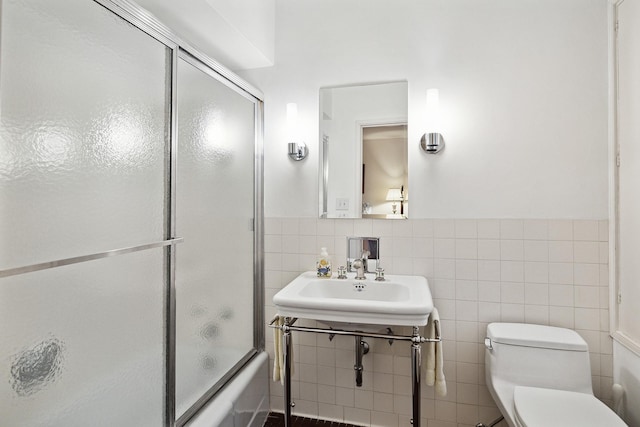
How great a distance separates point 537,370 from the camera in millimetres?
1489

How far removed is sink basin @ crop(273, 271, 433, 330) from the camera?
4.33ft

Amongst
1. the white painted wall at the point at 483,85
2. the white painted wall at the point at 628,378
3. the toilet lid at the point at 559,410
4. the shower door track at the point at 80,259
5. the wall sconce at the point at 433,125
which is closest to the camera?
the shower door track at the point at 80,259

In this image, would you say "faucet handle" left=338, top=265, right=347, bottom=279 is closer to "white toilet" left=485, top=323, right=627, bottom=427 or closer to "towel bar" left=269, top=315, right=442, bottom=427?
"towel bar" left=269, top=315, right=442, bottom=427

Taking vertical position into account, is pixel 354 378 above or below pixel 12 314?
below

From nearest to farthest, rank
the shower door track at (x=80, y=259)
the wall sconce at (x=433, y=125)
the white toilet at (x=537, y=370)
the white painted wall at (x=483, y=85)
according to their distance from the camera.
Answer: the shower door track at (x=80, y=259)
the white toilet at (x=537, y=370)
the white painted wall at (x=483, y=85)
the wall sconce at (x=433, y=125)

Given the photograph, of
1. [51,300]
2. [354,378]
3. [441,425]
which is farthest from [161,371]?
[441,425]

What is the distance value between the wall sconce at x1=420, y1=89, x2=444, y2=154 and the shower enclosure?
1018 millimetres

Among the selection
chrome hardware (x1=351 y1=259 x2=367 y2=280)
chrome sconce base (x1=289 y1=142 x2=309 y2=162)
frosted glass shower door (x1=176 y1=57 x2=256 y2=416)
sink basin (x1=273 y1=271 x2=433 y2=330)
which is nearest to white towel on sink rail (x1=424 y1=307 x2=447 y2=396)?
sink basin (x1=273 y1=271 x2=433 y2=330)

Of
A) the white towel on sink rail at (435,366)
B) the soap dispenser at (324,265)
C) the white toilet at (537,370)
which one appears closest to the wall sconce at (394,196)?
the soap dispenser at (324,265)

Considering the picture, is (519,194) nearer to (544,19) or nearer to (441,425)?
(544,19)

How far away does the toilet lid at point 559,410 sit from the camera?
119 cm

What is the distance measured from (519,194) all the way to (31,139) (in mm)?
1889

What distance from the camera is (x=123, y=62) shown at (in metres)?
1.08

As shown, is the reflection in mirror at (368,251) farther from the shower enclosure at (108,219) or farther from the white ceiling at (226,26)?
the white ceiling at (226,26)
